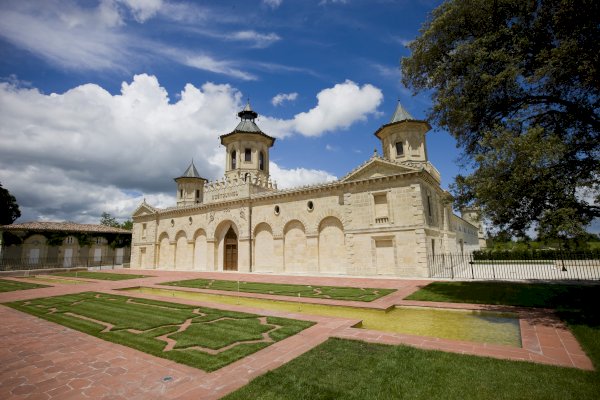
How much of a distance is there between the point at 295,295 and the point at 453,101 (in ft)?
34.1

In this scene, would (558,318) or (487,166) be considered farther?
(487,166)

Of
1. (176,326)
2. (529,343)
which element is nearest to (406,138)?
(529,343)

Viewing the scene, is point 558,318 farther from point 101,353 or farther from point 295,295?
point 101,353

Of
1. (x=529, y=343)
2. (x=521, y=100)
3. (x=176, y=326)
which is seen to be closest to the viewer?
(x=529, y=343)

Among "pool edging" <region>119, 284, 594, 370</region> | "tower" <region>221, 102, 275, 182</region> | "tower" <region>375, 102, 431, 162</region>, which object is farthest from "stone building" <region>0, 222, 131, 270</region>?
"pool edging" <region>119, 284, 594, 370</region>

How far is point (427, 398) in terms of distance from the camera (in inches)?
161

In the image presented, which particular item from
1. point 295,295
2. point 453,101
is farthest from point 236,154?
point 453,101

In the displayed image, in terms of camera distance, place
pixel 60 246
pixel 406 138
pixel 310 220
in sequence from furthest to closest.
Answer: pixel 60 246 < pixel 406 138 < pixel 310 220

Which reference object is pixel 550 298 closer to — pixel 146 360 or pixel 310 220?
pixel 146 360

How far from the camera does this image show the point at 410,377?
4.67 meters

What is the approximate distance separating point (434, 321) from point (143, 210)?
4022 centimetres

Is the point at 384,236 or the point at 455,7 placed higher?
the point at 455,7

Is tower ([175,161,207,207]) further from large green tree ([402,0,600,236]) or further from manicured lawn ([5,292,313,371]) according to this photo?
large green tree ([402,0,600,236])

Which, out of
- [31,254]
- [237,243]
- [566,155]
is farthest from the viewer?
[31,254]
